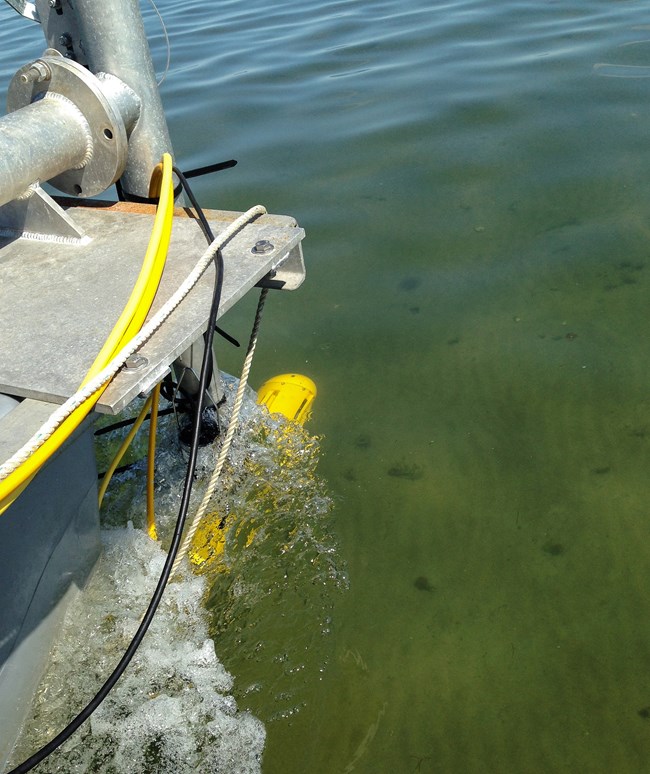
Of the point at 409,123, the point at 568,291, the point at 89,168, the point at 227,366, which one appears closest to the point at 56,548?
the point at 89,168

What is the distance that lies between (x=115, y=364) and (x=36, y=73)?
886 millimetres

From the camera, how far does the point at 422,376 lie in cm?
312

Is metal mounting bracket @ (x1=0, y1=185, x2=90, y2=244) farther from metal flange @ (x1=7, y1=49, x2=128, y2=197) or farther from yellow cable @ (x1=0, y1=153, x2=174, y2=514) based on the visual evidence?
yellow cable @ (x1=0, y1=153, x2=174, y2=514)

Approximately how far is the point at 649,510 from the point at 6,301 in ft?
6.35

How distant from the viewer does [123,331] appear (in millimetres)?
1445

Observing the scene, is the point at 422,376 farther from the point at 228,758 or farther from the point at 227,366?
the point at 228,758

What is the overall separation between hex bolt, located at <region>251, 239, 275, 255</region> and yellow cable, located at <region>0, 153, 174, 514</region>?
193 mm

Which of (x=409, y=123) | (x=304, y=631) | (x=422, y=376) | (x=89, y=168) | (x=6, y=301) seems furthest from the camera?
(x=409, y=123)

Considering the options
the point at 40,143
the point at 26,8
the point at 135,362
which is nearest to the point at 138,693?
the point at 135,362

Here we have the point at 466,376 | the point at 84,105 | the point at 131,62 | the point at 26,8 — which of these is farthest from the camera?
the point at 466,376

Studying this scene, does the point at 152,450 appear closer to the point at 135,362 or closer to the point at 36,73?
the point at 135,362

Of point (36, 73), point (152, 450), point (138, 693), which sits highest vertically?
point (36, 73)

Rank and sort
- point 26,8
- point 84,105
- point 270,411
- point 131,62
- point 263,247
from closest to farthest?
point 263,247, point 84,105, point 131,62, point 26,8, point 270,411

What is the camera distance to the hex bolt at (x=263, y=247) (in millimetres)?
1729
